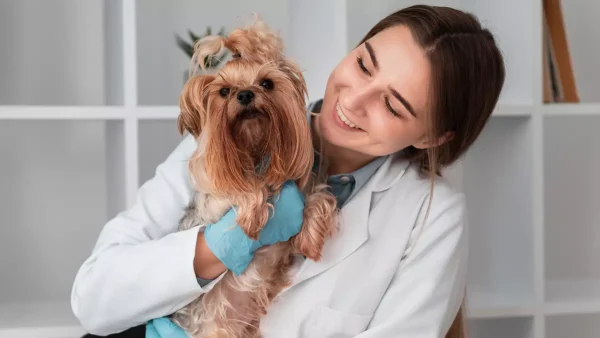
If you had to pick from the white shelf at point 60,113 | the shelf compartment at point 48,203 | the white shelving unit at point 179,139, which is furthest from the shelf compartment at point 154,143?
the white shelf at point 60,113

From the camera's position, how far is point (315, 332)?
1658 mm

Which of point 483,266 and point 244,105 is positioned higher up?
point 244,105

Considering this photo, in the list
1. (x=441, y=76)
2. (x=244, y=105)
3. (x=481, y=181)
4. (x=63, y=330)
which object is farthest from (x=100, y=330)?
(x=481, y=181)

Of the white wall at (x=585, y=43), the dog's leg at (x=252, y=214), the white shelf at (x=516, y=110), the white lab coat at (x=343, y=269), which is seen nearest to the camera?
the dog's leg at (x=252, y=214)

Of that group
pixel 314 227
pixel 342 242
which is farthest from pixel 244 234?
pixel 342 242

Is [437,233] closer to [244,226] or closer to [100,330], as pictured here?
[244,226]

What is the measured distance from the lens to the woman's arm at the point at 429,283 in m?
1.65

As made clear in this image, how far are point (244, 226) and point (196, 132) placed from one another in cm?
22

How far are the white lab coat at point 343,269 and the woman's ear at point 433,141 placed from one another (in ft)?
0.33

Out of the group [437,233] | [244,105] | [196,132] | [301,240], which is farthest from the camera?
[437,233]

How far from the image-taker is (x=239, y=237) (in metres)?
1.51

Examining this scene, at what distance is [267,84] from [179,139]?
3.94ft

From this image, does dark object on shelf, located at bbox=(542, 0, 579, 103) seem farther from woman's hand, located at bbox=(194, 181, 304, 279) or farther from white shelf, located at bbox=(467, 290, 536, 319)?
woman's hand, located at bbox=(194, 181, 304, 279)

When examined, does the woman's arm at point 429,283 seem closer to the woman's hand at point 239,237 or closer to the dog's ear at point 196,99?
the woman's hand at point 239,237
